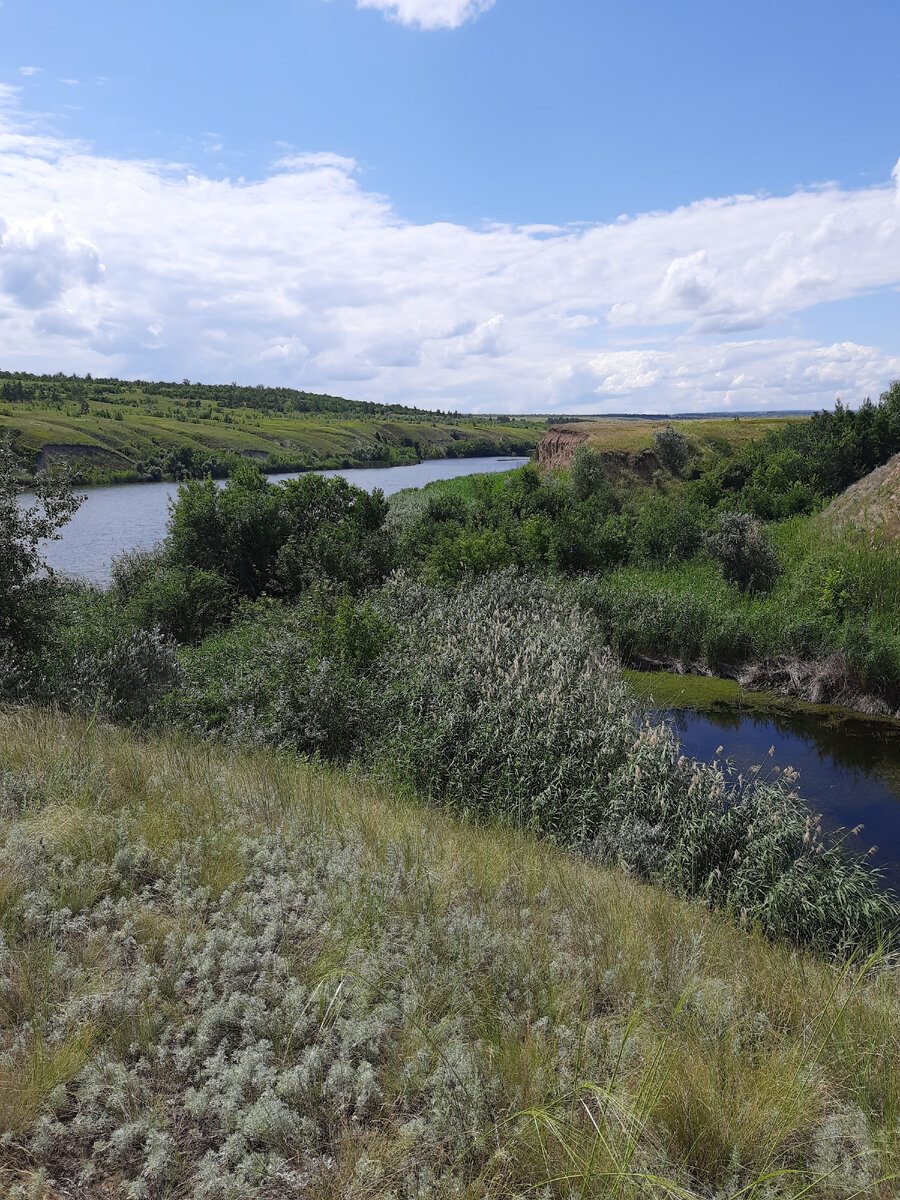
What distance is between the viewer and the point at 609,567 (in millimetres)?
18594

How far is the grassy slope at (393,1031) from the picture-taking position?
2.45m

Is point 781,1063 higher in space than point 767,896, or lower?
higher

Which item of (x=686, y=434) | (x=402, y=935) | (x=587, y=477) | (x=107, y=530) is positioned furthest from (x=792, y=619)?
(x=107, y=530)

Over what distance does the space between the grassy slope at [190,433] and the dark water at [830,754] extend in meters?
40.7

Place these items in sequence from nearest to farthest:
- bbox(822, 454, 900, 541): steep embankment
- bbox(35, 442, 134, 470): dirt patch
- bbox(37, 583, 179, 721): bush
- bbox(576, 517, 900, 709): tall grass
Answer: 1. bbox(37, 583, 179, 721): bush
2. bbox(576, 517, 900, 709): tall grass
3. bbox(822, 454, 900, 541): steep embankment
4. bbox(35, 442, 134, 470): dirt patch

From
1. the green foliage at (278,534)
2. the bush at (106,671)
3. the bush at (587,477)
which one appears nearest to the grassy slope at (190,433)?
the green foliage at (278,534)

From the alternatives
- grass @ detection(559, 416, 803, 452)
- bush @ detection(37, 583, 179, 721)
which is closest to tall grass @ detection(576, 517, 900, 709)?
bush @ detection(37, 583, 179, 721)

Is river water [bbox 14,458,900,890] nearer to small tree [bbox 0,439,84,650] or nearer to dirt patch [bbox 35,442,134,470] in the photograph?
small tree [bbox 0,439,84,650]

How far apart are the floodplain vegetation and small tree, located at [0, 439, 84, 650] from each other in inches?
1.9

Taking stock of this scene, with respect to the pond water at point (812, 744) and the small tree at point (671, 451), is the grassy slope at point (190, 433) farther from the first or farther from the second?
the pond water at point (812, 744)

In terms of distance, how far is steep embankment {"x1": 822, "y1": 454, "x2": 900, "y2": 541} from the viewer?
16.3 meters

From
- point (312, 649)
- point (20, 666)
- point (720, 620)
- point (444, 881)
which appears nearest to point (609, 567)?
point (720, 620)

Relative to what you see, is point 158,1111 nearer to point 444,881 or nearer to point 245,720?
point 444,881

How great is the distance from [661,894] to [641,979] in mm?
1521
